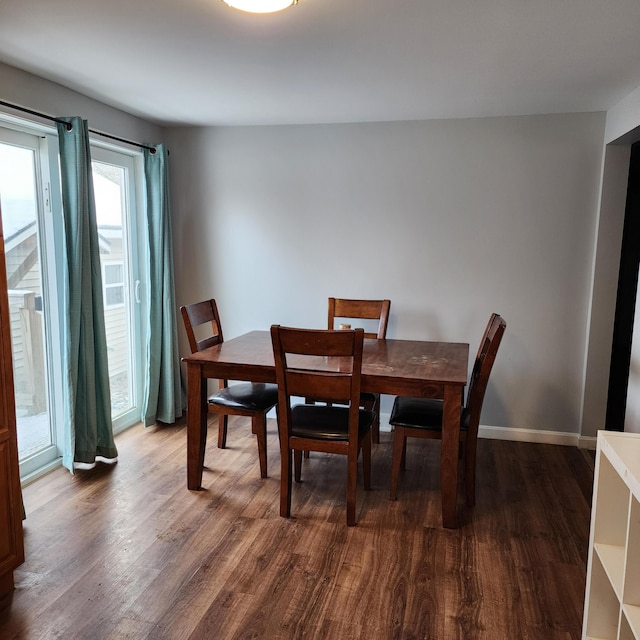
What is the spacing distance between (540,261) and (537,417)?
112 centimetres

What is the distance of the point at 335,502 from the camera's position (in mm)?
2877

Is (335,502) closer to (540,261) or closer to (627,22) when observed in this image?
(540,261)

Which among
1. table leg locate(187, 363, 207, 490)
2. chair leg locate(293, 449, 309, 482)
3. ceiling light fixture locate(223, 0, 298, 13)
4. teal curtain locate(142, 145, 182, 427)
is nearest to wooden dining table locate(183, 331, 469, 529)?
table leg locate(187, 363, 207, 490)

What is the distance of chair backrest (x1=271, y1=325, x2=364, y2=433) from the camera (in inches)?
94.7

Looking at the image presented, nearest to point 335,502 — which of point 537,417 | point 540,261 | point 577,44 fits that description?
point 537,417

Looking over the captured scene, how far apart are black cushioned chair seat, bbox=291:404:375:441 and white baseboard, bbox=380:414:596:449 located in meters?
1.46

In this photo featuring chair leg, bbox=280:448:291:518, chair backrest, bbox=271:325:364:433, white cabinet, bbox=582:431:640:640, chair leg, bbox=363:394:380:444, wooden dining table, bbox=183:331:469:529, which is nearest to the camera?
white cabinet, bbox=582:431:640:640

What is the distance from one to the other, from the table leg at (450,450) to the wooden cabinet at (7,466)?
189cm

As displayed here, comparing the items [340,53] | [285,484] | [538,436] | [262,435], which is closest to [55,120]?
[340,53]

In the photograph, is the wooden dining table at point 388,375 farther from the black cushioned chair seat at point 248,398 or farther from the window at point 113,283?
the window at point 113,283

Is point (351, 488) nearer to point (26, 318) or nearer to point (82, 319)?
point (82, 319)

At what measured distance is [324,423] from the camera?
2.71 meters

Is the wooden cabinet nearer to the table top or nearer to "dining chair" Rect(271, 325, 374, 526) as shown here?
the table top

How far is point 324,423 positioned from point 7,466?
141 cm
